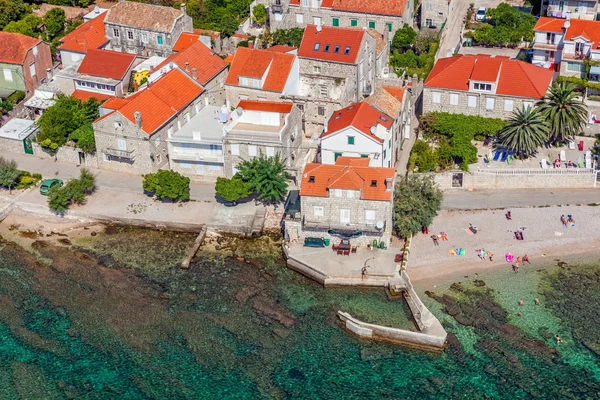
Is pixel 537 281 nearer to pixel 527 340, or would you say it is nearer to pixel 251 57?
pixel 527 340

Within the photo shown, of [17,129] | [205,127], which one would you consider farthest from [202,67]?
[17,129]

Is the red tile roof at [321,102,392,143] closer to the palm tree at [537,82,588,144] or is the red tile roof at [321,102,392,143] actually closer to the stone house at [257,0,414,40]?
the palm tree at [537,82,588,144]

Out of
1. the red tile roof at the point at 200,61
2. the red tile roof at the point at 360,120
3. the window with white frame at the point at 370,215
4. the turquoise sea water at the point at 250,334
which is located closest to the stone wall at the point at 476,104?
the red tile roof at the point at 360,120

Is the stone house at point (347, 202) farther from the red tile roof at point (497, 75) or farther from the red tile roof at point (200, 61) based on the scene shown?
the red tile roof at point (200, 61)

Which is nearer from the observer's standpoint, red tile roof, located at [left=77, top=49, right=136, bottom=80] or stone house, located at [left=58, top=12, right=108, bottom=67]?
red tile roof, located at [left=77, top=49, right=136, bottom=80]

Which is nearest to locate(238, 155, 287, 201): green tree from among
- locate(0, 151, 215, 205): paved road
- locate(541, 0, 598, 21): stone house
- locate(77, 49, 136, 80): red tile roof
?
locate(0, 151, 215, 205): paved road
